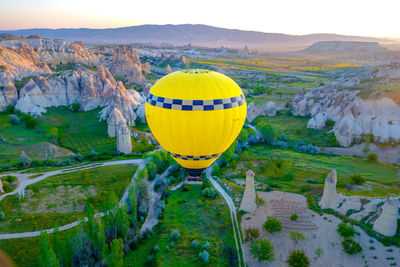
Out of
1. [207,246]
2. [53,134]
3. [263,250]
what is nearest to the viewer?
[263,250]

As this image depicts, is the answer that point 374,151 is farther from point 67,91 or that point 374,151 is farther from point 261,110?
point 67,91

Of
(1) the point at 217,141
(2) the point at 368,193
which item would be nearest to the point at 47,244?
(1) the point at 217,141

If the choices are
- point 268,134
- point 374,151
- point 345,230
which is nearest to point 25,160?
point 268,134

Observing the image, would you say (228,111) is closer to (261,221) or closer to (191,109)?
(191,109)

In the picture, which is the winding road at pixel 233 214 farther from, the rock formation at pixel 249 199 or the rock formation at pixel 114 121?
the rock formation at pixel 114 121

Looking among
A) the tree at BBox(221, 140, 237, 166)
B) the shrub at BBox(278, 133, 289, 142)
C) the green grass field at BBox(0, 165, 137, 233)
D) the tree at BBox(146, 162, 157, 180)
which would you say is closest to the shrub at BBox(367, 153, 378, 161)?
the shrub at BBox(278, 133, 289, 142)

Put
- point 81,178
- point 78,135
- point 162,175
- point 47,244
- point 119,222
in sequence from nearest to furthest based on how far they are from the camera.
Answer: point 47,244 → point 119,222 → point 81,178 → point 162,175 → point 78,135

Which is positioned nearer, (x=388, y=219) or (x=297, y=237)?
(x=388, y=219)
